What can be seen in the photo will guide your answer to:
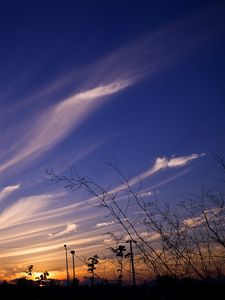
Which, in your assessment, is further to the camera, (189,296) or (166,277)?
(166,277)

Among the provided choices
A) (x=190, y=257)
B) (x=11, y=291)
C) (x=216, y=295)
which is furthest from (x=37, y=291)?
(x=216, y=295)

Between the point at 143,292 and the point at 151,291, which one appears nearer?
the point at 151,291

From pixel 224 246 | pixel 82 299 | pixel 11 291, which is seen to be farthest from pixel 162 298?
pixel 11 291

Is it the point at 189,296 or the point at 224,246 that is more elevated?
the point at 224,246

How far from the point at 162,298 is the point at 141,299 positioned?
5.00 ft

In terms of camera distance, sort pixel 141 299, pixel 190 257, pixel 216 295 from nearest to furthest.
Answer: pixel 216 295 → pixel 190 257 → pixel 141 299

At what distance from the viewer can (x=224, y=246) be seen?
194 inches

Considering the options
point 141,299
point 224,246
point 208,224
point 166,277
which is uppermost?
point 208,224

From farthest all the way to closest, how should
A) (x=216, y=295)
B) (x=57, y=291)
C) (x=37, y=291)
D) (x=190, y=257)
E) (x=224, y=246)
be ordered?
(x=57, y=291) → (x=37, y=291) → (x=190, y=257) → (x=224, y=246) → (x=216, y=295)

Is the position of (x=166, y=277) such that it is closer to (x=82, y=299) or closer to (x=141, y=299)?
(x=141, y=299)

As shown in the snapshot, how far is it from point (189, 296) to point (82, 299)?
3.37 meters

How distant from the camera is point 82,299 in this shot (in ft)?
24.2

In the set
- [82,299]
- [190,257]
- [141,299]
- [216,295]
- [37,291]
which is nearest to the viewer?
[216,295]

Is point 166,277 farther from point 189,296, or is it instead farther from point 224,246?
point 224,246
